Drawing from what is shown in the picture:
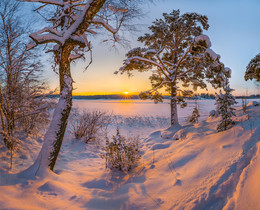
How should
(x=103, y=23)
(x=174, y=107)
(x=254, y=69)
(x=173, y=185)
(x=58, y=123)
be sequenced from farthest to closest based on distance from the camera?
(x=174, y=107) < (x=254, y=69) < (x=103, y=23) < (x=58, y=123) < (x=173, y=185)

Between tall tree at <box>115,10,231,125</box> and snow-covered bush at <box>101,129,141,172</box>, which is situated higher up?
tall tree at <box>115,10,231,125</box>

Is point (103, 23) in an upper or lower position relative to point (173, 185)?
upper

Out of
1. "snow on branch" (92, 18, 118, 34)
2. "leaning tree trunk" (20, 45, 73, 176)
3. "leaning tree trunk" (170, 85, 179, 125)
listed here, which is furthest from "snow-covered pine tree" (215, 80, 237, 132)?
"leaning tree trunk" (170, 85, 179, 125)

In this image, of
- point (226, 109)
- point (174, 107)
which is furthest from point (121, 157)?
point (174, 107)

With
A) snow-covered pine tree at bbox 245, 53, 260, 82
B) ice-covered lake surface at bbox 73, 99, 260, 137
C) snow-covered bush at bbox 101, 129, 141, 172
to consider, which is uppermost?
snow-covered pine tree at bbox 245, 53, 260, 82

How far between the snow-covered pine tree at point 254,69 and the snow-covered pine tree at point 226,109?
3.79ft

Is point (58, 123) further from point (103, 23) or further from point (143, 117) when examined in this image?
point (143, 117)

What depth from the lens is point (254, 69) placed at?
4914 millimetres

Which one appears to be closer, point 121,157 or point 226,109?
point 121,157

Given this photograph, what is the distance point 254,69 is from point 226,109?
2062mm

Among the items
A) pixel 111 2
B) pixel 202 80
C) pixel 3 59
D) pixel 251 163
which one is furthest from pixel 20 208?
pixel 202 80

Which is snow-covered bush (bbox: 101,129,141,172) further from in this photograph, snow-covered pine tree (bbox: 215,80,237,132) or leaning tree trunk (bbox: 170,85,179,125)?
leaning tree trunk (bbox: 170,85,179,125)

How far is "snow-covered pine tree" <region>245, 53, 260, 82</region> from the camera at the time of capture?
186 inches

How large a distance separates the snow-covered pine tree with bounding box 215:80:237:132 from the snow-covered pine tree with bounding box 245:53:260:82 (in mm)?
1155
